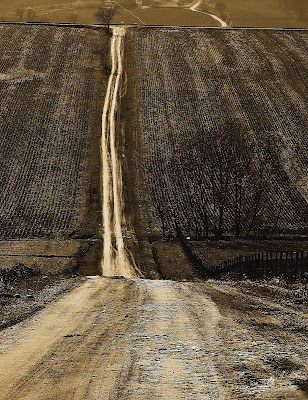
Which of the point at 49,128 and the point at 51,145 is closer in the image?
the point at 51,145

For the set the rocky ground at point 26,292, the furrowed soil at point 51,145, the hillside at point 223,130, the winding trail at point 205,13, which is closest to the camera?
the rocky ground at point 26,292

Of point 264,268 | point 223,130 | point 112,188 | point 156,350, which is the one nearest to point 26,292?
point 156,350

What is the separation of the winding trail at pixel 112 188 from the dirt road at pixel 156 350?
10.6 meters

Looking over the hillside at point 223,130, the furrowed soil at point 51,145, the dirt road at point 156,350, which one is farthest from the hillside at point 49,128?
the dirt road at point 156,350

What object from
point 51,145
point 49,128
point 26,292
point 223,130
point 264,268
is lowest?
point 26,292

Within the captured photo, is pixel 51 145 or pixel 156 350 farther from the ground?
pixel 51 145

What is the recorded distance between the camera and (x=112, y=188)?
43.4 m

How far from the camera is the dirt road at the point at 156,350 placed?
35.5ft

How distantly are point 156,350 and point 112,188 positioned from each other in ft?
100

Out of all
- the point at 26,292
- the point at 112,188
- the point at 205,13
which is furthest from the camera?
the point at 205,13

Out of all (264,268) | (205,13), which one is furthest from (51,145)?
(205,13)

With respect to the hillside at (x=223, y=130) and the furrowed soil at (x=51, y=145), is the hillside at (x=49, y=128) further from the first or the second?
the hillside at (x=223, y=130)

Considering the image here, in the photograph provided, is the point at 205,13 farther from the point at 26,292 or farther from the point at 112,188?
the point at 26,292

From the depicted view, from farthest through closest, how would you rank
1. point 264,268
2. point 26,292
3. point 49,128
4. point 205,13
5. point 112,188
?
point 205,13, point 49,128, point 112,188, point 264,268, point 26,292
